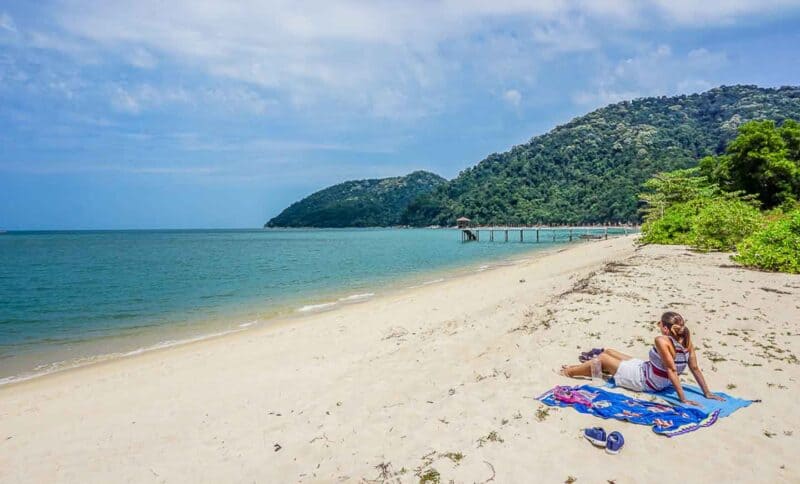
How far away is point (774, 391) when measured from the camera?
530 cm

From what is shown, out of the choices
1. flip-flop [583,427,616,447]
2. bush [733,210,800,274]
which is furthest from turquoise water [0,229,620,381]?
bush [733,210,800,274]

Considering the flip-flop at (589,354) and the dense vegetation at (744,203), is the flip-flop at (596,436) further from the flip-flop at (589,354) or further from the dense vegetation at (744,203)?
the dense vegetation at (744,203)

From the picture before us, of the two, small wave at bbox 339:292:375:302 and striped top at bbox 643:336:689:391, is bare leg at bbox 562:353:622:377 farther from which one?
small wave at bbox 339:292:375:302

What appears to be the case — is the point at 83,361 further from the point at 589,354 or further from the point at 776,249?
the point at 776,249

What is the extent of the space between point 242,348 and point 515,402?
7.40 m

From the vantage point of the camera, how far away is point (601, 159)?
138 metres

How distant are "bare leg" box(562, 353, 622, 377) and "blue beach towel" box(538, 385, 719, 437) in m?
0.42

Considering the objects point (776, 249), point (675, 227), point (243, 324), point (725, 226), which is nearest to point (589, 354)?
point (776, 249)

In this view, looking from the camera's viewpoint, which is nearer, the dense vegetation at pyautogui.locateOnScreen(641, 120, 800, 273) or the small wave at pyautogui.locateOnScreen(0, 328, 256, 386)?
the small wave at pyautogui.locateOnScreen(0, 328, 256, 386)

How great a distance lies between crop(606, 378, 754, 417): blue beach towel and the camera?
4.93 metres

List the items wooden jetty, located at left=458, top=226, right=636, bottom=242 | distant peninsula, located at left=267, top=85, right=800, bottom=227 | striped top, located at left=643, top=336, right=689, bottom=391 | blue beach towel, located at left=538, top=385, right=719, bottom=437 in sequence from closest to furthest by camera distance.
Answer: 1. blue beach towel, located at left=538, top=385, right=719, bottom=437
2. striped top, located at left=643, top=336, right=689, bottom=391
3. wooden jetty, located at left=458, top=226, right=636, bottom=242
4. distant peninsula, located at left=267, top=85, right=800, bottom=227

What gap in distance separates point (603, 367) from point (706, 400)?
1188 millimetres

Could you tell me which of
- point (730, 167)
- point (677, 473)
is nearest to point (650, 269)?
point (677, 473)

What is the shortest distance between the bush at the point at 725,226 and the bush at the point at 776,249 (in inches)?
177
